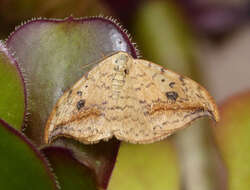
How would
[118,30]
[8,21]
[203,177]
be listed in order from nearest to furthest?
[118,30] → [203,177] → [8,21]

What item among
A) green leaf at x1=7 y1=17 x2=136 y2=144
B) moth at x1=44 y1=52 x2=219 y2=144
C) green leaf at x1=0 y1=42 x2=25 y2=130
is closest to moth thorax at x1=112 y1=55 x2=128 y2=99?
moth at x1=44 y1=52 x2=219 y2=144

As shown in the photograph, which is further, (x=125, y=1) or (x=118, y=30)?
(x=125, y=1)

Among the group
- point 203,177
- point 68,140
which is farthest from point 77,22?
point 203,177

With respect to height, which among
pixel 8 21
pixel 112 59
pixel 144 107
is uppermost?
pixel 8 21

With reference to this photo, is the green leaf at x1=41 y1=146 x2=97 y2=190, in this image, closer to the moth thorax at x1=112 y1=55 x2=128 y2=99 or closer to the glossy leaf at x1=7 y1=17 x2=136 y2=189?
the glossy leaf at x1=7 y1=17 x2=136 y2=189

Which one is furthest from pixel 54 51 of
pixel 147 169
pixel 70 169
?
pixel 147 169

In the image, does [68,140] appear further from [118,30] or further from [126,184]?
[126,184]
